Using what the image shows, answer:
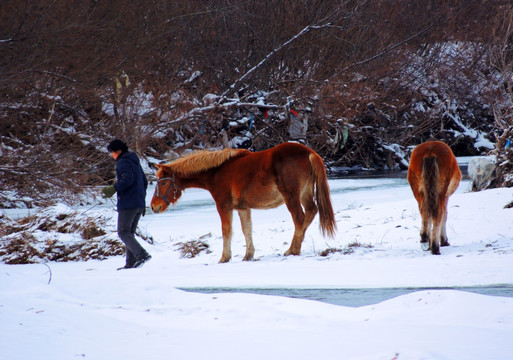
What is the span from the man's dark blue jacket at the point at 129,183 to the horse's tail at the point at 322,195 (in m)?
2.41

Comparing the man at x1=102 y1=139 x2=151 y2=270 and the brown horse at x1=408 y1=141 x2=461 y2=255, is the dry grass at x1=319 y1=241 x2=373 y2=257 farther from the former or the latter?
the man at x1=102 y1=139 x2=151 y2=270

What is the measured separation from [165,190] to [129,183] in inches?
51.5

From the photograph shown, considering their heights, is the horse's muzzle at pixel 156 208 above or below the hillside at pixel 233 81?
below

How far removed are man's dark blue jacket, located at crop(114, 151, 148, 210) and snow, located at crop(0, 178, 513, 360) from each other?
2.92 feet

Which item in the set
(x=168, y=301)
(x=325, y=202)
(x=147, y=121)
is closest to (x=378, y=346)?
(x=168, y=301)

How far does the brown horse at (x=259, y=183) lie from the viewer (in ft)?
28.9

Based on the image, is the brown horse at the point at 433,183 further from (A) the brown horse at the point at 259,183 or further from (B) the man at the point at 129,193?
(B) the man at the point at 129,193

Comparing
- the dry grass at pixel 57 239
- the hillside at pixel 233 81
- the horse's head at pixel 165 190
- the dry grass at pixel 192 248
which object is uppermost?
the hillside at pixel 233 81

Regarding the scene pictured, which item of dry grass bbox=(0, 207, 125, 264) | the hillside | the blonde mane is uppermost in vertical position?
the hillside

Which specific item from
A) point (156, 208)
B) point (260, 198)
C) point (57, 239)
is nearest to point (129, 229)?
point (156, 208)

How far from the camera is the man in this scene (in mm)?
8039

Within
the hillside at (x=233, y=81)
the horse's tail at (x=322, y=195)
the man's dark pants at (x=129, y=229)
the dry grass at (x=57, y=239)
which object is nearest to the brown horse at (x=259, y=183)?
the horse's tail at (x=322, y=195)

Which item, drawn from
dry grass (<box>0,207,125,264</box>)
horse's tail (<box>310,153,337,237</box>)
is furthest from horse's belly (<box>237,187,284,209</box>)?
dry grass (<box>0,207,125,264</box>)

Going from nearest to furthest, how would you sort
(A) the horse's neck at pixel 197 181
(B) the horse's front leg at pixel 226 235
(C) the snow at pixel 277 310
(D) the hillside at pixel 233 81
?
(C) the snow at pixel 277 310 < (B) the horse's front leg at pixel 226 235 < (A) the horse's neck at pixel 197 181 < (D) the hillside at pixel 233 81
